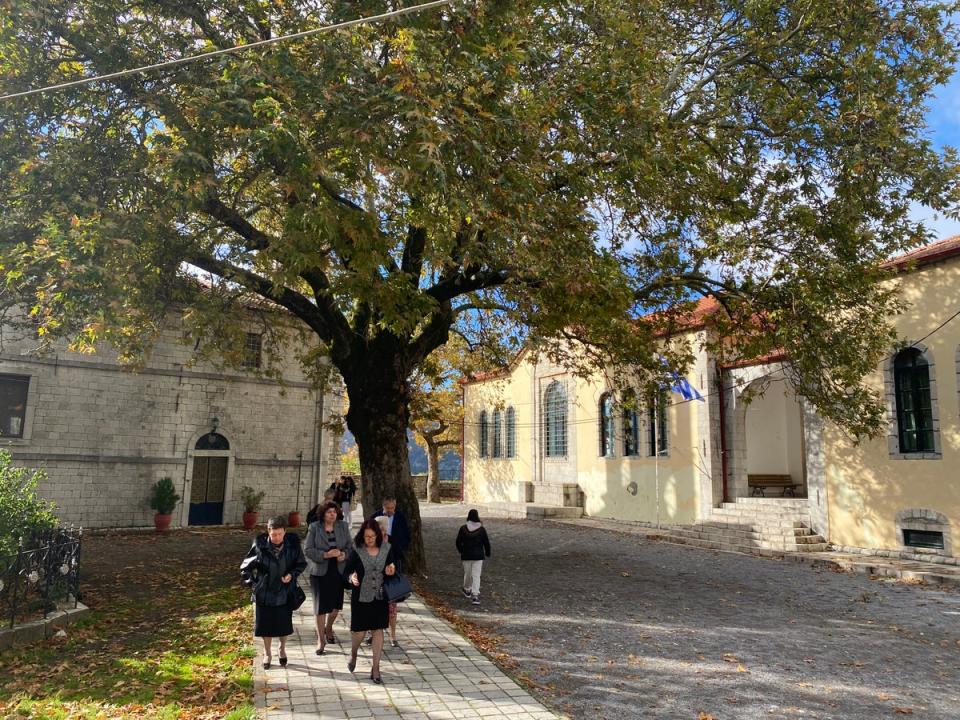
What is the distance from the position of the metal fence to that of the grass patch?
0.55 m

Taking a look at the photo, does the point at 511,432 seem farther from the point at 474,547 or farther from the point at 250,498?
the point at 474,547

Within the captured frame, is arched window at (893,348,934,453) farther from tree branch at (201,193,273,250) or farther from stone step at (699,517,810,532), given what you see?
tree branch at (201,193,273,250)

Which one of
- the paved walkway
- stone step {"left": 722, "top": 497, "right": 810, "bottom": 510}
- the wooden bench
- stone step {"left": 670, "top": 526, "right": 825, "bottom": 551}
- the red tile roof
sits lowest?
Result: the paved walkway

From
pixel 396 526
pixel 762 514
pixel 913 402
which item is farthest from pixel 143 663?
pixel 913 402

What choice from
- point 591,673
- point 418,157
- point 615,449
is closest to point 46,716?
point 591,673

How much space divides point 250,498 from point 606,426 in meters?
13.8

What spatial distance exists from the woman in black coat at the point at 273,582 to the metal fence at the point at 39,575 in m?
3.48

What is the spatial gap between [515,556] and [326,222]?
1108 cm

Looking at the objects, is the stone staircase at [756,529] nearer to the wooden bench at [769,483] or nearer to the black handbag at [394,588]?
the wooden bench at [769,483]

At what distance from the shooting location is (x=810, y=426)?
18344 millimetres

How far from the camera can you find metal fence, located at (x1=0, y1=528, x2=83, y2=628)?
8.47 meters

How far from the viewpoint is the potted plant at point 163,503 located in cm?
2117

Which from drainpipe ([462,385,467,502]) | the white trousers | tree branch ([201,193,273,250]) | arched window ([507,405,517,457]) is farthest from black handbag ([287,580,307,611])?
drainpipe ([462,385,467,502])

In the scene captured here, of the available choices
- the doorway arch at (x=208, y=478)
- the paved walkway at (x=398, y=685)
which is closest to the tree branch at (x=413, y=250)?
the paved walkway at (x=398, y=685)
